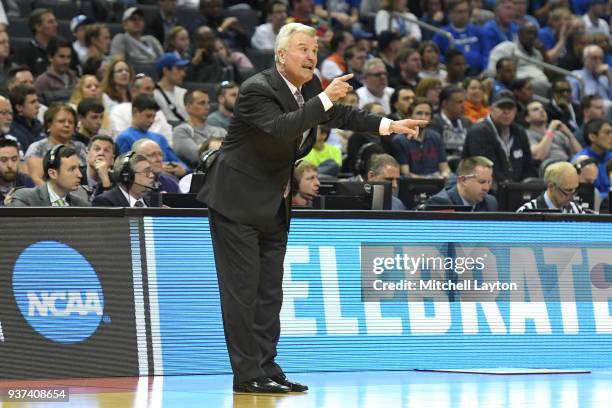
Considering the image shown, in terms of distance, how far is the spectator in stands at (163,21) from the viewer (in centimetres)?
1722

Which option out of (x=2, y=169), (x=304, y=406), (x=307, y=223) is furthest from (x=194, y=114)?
(x=304, y=406)

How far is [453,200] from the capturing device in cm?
1203

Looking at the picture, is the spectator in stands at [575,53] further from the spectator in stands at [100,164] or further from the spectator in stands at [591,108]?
the spectator in stands at [100,164]

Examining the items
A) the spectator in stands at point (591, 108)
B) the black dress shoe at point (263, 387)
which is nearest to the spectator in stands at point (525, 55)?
the spectator in stands at point (591, 108)

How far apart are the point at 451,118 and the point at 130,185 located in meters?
7.12

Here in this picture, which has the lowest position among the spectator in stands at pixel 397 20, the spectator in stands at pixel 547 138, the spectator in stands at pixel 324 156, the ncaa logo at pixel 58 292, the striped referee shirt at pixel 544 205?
the ncaa logo at pixel 58 292

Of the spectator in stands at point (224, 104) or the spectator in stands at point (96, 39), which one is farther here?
the spectator in stands at point (96, 39)

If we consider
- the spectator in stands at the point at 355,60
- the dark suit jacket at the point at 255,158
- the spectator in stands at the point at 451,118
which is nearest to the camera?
the dark suit jacket at the point at 255,158

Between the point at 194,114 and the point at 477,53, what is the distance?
749 centimetres

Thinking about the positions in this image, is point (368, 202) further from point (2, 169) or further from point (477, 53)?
point (477, 53)

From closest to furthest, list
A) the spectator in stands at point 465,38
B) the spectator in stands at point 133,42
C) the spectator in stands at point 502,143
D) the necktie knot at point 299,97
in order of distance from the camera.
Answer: the necktie knot at point 299,97 < the spectator in stands at point 502,143 < the spectator in stands at point 133,42 < the spectator in stands at point 465,38

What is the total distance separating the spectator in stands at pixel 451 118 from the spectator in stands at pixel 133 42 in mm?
3673

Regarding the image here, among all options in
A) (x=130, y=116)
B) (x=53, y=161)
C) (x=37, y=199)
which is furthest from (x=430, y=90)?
(x=37, y=199)

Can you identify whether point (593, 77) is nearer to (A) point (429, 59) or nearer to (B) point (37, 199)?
(A) point (429, 59)
